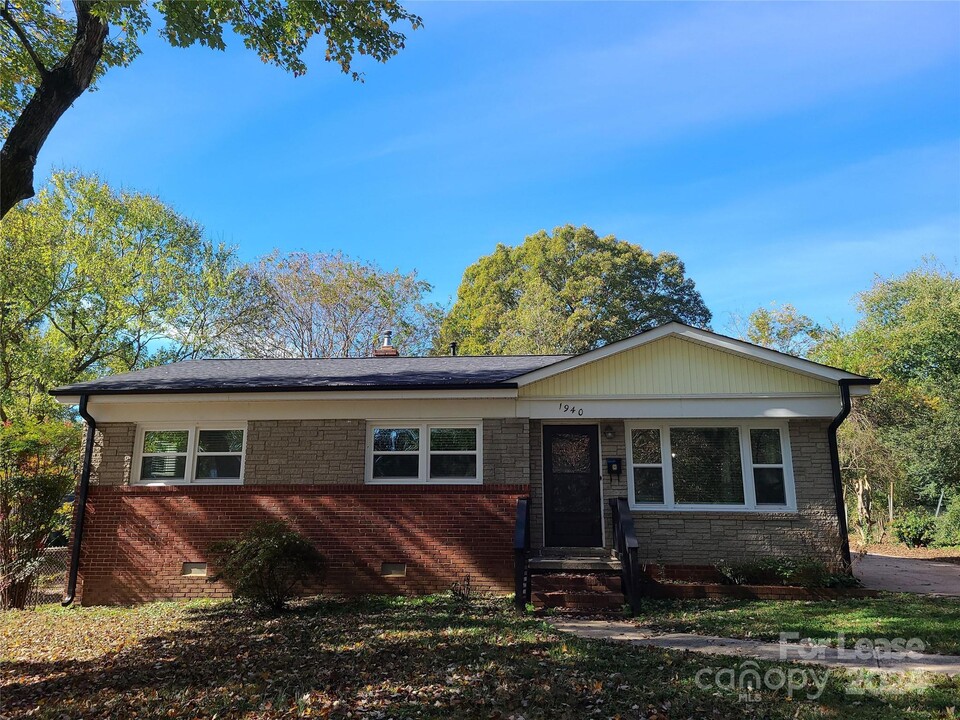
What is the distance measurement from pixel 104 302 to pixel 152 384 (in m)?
13.9

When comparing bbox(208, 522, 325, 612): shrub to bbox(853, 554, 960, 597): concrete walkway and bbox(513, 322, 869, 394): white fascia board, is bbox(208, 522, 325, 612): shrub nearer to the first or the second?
bbox(513, 322, 869, 394): white fascia board

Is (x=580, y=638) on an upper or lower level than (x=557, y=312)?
lower

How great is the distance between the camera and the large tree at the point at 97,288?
18.8m

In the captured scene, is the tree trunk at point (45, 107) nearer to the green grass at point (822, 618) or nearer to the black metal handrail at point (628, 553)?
the black metal handrail at point (628, 553)

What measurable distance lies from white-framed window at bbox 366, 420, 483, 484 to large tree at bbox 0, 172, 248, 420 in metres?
15.3

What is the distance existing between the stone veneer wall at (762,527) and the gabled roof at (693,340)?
99cm

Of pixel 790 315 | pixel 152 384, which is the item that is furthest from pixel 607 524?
pixel 790 315

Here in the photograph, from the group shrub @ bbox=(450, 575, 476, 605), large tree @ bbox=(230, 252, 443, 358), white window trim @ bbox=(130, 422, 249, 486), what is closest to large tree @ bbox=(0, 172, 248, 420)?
large tree @ bbox=(230, 252, 443, 358)

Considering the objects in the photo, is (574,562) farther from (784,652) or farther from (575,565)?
(784,652)

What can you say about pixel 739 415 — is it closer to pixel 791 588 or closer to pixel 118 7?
pixel 791 588

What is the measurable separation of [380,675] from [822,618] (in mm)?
5538

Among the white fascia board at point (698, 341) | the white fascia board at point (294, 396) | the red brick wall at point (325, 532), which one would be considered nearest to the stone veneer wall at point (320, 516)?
the red brick wall at point (325, 532)

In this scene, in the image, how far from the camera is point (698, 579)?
930cm

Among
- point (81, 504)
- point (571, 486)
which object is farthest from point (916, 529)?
point (81, 504)
